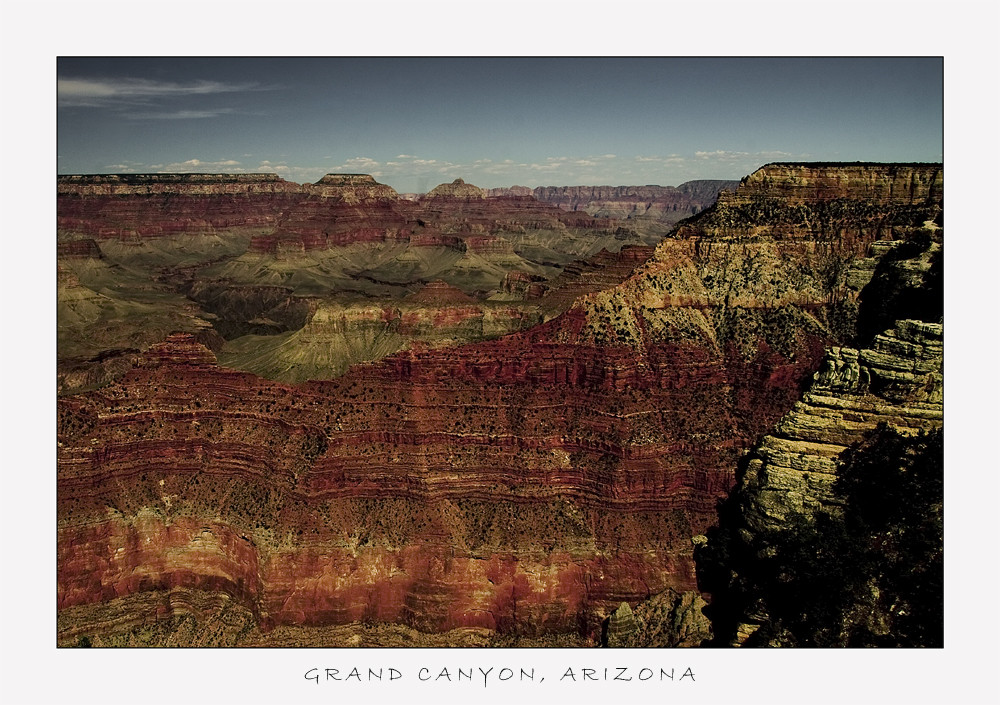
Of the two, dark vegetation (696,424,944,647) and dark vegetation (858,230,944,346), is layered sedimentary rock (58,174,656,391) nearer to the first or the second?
dark vegetation (858,230,944,346)

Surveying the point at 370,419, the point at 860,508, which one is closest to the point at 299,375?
the point at 370,419

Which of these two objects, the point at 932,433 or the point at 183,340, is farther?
the point at 183,340

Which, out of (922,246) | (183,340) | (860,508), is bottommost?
(860,508)

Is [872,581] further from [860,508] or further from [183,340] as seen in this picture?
[183,340]

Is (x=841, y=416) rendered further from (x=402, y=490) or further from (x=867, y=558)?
(x=402, y=490)

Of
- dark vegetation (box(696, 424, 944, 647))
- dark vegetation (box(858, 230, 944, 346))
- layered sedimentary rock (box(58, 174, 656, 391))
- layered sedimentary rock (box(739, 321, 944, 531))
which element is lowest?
dark vegetation (box(696, 424, 944, 647))

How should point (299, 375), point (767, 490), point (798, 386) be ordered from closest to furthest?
point (767, 490) < point (798, 386) < point (299, 375)

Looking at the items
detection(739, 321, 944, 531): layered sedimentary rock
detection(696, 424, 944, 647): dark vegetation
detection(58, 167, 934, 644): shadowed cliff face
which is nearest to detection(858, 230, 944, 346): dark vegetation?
detection(739, 321, 944, 531): layered sedimentary rock
